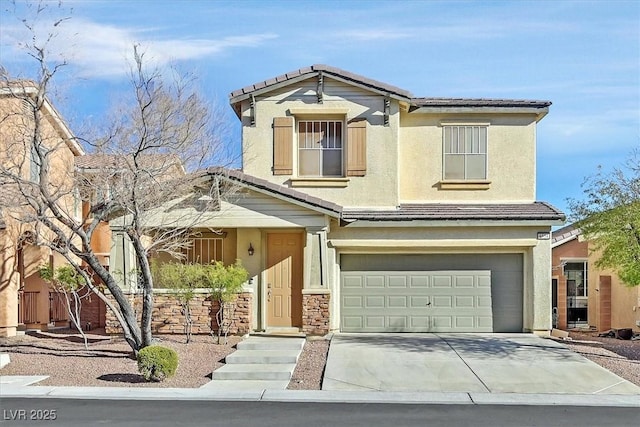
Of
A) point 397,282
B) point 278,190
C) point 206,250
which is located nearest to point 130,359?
point 206,250

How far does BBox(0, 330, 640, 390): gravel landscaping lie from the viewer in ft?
44.1

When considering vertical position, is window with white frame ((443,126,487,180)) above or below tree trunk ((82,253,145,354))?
above

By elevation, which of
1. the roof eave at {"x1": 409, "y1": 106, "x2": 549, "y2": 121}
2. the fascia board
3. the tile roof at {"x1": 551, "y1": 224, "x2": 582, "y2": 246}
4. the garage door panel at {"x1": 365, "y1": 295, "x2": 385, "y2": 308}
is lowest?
the garage door panel at {"x1": 365, "y1": 295, "x2": 385, "y2": 308}

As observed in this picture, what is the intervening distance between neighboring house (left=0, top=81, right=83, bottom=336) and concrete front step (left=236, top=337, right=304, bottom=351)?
17.5 ft

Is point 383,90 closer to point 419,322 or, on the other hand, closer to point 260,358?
point 419,322

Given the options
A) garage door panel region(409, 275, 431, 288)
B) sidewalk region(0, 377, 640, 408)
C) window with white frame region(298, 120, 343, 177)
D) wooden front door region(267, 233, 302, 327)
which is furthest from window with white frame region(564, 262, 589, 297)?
sidewalk region(0, 377, 640, 408)

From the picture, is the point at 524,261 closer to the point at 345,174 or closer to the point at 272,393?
the point at 345,174

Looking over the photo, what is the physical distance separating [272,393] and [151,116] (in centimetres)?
607

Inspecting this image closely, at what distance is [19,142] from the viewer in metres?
15.4

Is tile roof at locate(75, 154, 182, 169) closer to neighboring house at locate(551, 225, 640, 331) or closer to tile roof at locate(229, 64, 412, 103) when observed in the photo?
tile roof at locate(229, 64, 412, 103)

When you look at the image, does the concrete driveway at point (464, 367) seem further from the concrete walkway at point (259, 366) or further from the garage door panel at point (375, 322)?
the garage door panel at point (375, 322)

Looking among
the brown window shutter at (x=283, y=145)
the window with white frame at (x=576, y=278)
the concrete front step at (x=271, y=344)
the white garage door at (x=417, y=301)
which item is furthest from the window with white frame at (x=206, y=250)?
the window with white frame at (x=576, y=278)

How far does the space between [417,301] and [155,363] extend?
8.21 meters

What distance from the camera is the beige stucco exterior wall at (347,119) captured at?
19359 mm
